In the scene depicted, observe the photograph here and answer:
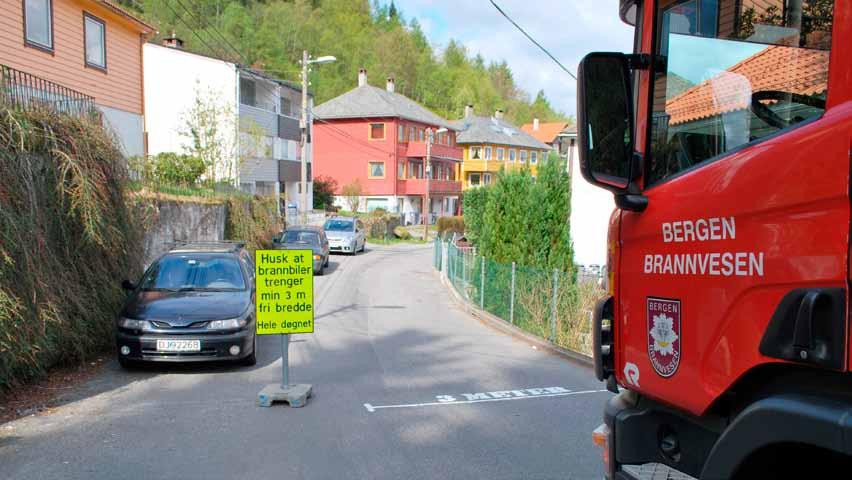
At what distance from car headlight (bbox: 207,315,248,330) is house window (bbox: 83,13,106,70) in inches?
580

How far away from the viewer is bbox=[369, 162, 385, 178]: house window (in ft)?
184

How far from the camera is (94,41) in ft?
66.7

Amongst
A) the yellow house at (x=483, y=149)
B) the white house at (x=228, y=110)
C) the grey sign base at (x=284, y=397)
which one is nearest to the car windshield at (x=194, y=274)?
the grey sign base at (x=284, y=397)

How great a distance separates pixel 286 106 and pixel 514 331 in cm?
3463

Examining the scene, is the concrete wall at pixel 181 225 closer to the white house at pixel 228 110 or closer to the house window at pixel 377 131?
the white house at pixel 228 110

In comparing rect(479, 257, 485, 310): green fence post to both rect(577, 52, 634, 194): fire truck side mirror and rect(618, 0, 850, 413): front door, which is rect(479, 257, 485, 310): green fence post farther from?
rect(577, 52, 634, 194): fire truck side mirror

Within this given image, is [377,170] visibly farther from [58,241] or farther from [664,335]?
[664,335]

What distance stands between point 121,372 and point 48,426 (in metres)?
2.39

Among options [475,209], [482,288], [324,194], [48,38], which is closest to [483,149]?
[324,194]

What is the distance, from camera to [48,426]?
20.9ft

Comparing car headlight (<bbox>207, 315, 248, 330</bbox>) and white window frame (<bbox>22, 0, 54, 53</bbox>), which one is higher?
white window frame (<bbox>22, 0, 54, 53</bbox>)

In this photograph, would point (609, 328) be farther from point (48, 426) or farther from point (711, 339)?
point (48, 426)

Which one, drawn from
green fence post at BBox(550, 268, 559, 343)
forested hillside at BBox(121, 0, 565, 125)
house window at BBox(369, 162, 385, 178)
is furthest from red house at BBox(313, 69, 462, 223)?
green fence post at BBox(550, 268, 559, 343)

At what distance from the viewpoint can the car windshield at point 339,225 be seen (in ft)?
107
